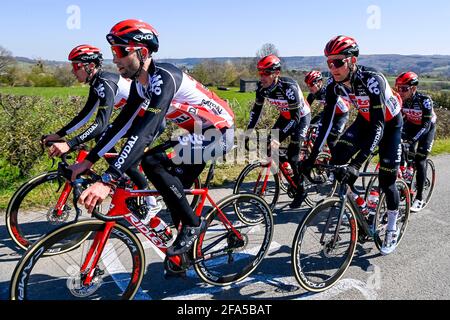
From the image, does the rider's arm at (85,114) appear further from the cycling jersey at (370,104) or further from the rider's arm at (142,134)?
the cycling jersey at (370,104)

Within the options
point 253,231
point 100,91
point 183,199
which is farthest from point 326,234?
point 100,91

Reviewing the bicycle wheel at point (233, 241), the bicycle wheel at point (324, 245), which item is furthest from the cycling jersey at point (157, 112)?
the bicycle wheel at point (324, 245)

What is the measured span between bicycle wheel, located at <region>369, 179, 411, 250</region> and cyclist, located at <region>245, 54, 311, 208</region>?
160cm

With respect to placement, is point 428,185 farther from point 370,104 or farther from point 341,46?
point 341,46

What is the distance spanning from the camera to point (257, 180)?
19.4ft

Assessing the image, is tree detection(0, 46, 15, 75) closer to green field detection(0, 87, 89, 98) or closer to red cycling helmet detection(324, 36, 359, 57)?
green field detection(0, 87, 89, 98)

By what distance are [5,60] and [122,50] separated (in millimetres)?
30374

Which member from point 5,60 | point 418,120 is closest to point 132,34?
point 418,120

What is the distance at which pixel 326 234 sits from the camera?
3887 mm

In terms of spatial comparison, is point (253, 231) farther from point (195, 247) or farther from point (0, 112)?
point (0, 112)

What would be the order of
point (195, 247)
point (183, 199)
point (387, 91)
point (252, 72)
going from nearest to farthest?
point (183, 199), point (195, 247), point (387, 91), point (252, 72)

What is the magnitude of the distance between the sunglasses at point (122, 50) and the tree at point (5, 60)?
29.4 metres

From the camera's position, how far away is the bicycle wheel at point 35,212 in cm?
416
